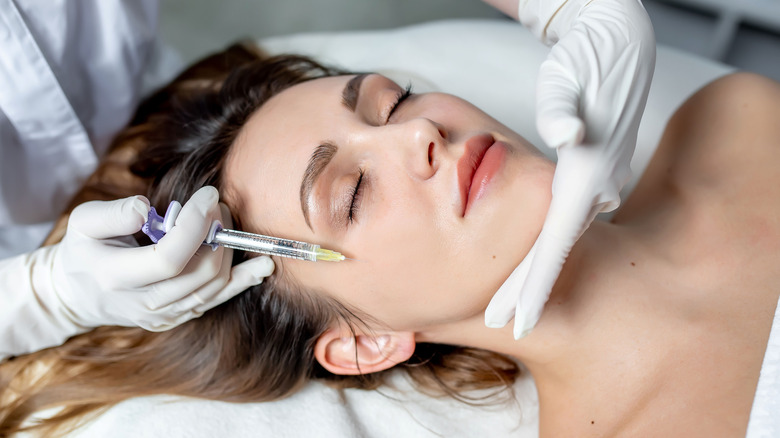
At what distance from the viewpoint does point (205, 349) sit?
1.22m

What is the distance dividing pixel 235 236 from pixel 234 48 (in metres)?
0.94

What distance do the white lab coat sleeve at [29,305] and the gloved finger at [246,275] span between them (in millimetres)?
303

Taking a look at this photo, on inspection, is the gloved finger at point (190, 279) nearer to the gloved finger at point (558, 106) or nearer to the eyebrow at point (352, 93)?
the eyebrow at point (352, 93)

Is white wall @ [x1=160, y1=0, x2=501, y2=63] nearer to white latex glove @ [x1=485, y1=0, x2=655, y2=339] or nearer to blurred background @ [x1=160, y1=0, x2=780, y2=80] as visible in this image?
blurred background @ [x1=160, y1=0, x2=780, y2=80]

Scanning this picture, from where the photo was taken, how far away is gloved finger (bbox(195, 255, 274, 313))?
107 cm

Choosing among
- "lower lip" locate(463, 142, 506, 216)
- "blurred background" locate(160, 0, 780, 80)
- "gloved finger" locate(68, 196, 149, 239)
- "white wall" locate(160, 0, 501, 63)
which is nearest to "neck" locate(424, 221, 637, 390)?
"lower lip" locate(463, 142, 506, 216)

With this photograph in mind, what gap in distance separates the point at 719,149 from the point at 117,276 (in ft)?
4.03

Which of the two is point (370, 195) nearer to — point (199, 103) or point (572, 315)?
point (572, 315)

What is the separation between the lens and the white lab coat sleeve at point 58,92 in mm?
1207

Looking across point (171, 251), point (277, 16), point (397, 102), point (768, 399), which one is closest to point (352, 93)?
point (397, 102)

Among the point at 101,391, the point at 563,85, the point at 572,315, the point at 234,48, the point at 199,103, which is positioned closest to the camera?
the point at 563,85

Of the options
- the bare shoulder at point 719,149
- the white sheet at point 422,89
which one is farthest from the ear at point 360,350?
the bare shoulder at point 719,149

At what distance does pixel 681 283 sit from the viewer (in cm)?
113

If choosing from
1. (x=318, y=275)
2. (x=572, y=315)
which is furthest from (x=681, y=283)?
(x=318, y=275)
